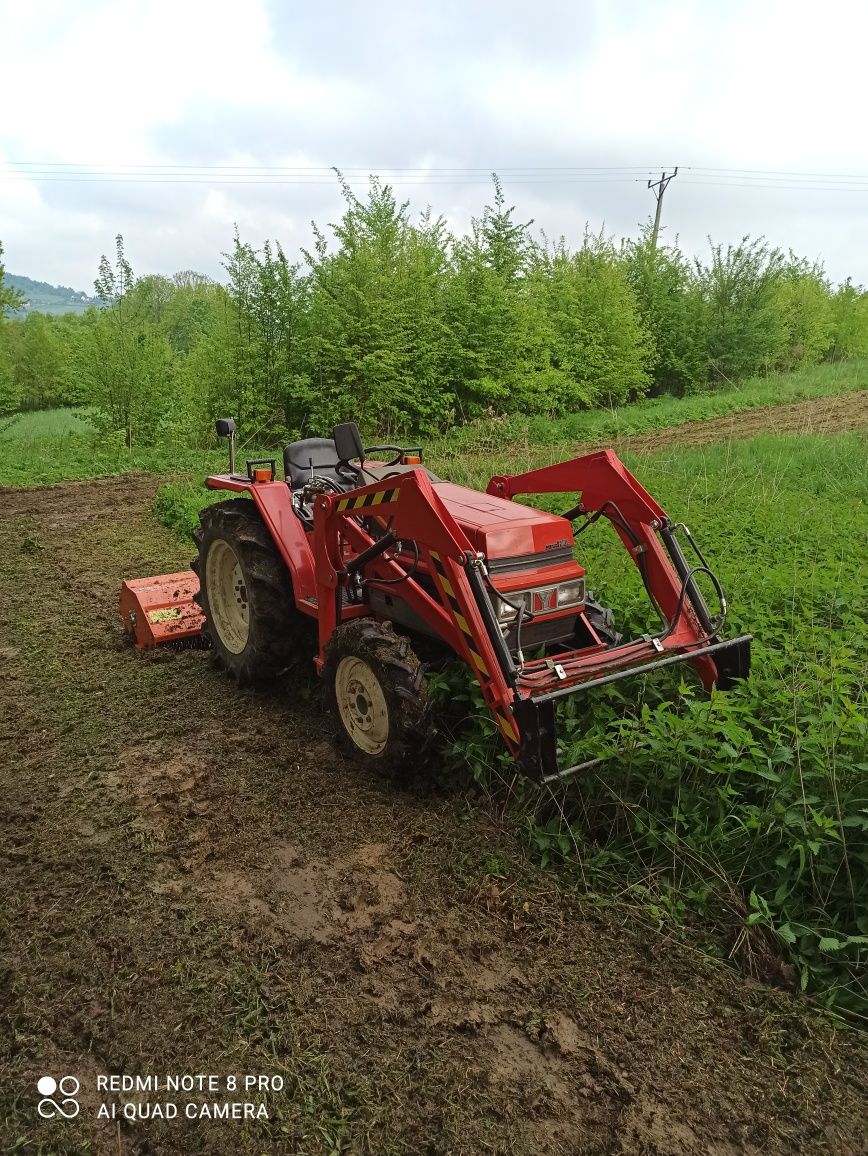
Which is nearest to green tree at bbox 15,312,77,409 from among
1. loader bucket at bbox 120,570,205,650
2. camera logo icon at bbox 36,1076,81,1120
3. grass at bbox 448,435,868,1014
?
loader bucket at bbox 120,570,205,650

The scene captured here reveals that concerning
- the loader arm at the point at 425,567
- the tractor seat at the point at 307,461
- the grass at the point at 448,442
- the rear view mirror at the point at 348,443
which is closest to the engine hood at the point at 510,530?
the loader arm at the point at 425,567

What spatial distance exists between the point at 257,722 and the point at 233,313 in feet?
33.8

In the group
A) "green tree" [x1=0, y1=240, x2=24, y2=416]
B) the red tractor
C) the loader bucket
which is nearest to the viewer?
the red tractor

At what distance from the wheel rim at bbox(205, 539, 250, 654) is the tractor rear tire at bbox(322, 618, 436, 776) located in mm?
1227

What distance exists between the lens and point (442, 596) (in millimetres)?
3197

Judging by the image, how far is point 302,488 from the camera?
4.72 meters

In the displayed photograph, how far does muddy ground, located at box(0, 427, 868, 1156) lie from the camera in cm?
200

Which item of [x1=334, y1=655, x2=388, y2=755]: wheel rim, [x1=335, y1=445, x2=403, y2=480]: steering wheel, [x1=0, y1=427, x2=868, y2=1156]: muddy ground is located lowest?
[x1=0, y1=427, x2=868, y2=1156]: muddy ground

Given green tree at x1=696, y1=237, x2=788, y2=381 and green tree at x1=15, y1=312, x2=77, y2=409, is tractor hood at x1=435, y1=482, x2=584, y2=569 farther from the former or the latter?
green tree at x1=15, y1=312, x2=77, y2=409

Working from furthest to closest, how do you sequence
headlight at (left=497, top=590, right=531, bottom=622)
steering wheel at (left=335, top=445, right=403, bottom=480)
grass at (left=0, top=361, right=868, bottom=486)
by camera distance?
1. grass at (left=0, top=361, right=868, bottom=486)
2. steering wheel at (left=335, top=445, right=403, bottom=480)
3. headlight at (left=497, top=590, right=531, bottom=622)

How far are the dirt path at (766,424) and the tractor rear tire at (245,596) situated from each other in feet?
25.4

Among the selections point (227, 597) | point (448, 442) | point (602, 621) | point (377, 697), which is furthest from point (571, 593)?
point (448, 442)

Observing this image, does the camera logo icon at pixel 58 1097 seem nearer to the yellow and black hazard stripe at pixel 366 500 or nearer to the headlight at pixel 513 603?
the headlight at pixel 513 603

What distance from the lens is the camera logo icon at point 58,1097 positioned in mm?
1992
